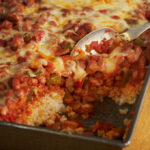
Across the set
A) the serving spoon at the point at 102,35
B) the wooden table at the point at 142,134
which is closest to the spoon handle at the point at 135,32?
the serving spoon at the point at 102,35

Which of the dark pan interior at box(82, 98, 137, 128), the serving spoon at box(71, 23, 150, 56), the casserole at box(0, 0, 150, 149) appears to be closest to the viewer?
the casserole at box(0, 0, 150, 149)

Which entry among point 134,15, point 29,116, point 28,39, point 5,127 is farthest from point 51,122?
point 134,15

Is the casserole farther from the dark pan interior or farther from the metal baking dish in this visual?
the metal baking dish

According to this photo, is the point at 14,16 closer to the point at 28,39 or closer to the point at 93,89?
the point at 28,39

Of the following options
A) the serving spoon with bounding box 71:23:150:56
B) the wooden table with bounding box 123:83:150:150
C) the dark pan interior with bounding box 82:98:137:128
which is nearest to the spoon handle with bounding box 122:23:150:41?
the serving spoon with bounding box 71:23:150:56

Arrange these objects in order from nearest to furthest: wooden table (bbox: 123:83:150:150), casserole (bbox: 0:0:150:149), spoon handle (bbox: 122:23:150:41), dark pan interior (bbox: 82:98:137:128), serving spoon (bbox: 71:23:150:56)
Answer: wooden table (bbox: 123:83:150:150) → casserole (bbox: 0:0:150:149) → dark pan interior (bbox: 82:98:137:128) → serving spoon (bbox: 71:23:150:56) → spoon handle (bbox: 122:23:150:41)

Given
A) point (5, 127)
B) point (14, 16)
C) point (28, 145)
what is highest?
point (14, 16)

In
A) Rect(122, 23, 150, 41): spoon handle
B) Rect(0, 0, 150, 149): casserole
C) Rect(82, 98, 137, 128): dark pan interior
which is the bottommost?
Rect(82, 98, 137, 128): dark pan interior
